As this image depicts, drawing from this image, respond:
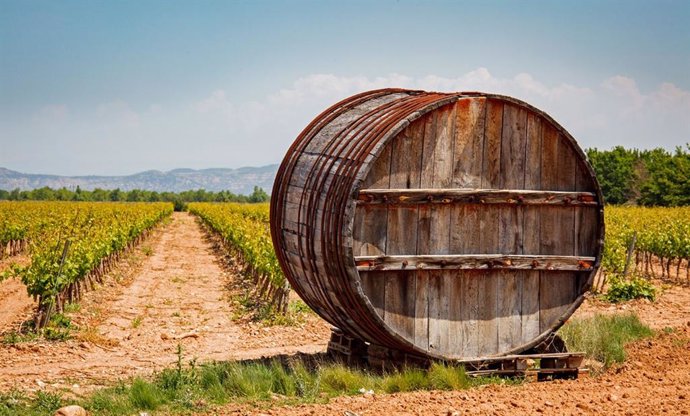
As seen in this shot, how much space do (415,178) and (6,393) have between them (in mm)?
4102

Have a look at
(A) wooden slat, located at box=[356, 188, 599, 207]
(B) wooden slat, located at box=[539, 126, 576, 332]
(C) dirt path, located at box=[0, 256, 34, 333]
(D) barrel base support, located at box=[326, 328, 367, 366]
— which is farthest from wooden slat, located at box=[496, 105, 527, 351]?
(C) dirt path, located at box=[0, 256, 34, 333]

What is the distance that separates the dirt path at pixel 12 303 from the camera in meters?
13.9

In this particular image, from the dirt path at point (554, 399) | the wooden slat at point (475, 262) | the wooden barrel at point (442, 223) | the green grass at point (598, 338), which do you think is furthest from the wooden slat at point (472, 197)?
the green grass at point (598, 338)

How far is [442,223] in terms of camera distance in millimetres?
7344

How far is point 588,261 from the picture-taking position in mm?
7824

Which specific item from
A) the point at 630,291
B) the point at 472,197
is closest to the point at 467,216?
the point at 472,197

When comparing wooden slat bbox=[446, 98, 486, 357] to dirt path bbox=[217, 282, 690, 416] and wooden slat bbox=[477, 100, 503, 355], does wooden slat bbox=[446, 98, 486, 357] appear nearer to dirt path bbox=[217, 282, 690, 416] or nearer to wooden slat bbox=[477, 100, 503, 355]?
wooden slat bbox=[477, 100, 503, 355]

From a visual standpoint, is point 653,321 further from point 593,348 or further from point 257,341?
point 257,341

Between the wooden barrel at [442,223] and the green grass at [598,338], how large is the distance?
1081 millimetres

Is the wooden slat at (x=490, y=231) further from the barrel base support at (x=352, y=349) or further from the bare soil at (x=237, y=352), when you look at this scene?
the barrel base support at (x=352, y=349)

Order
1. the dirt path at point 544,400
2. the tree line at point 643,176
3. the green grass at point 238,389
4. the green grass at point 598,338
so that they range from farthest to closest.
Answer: the tree line at point 643,176 < the green grass at point 598,338 < the green grass at point 238,389 < the dirt path at point 544,400

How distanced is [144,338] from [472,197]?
6.38m

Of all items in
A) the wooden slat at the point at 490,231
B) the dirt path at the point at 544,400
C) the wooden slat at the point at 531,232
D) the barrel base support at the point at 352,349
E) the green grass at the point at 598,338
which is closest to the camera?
the dirt path at the point at 544,400

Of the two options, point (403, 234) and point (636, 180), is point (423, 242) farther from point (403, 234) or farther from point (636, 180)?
point (636, 180)
